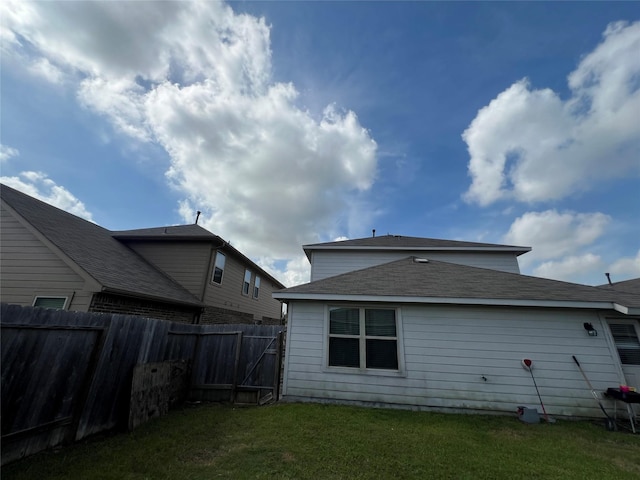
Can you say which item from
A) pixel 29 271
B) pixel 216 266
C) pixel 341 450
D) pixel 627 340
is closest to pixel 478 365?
pixel 627 340

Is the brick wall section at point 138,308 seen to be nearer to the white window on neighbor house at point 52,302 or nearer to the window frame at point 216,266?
the white window on neighbor house at point 52,302

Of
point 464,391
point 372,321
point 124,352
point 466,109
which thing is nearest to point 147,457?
point 124,352

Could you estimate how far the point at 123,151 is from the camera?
32.5ft

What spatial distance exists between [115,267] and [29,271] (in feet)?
6.81

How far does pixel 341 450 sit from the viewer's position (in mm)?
3756

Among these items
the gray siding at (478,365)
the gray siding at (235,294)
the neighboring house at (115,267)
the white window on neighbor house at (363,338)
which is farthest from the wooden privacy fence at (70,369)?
the gray siding at (235,294)

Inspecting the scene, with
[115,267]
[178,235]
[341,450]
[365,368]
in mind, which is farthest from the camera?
[178,235]

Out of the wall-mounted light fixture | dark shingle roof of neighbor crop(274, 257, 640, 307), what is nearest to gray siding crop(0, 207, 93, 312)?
dark shingle roof of neighbor crop(274, 257, 640, 307)

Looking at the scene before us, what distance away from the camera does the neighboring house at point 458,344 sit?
19.4 feet

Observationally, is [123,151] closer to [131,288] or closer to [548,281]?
[131,288]

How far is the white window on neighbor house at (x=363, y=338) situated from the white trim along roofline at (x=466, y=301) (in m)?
0.41

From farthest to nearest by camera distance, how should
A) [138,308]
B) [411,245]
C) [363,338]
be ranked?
[411,245] → [138,308] → [363,338]

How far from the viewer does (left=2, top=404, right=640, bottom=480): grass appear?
3.13m

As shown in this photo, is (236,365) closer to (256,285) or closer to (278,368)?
(278,368)
